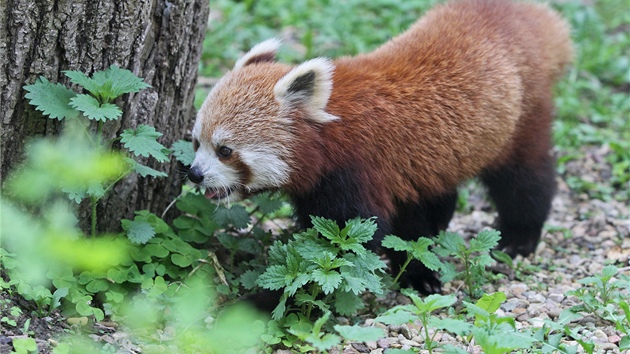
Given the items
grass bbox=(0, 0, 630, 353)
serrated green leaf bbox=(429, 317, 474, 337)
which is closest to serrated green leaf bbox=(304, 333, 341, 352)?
grass bbox=(0, 0, 630, 353)

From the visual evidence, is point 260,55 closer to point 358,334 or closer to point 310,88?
point 310,88

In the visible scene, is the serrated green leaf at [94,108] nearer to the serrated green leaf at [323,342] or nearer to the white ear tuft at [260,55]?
the white ear tuft at [260,55]

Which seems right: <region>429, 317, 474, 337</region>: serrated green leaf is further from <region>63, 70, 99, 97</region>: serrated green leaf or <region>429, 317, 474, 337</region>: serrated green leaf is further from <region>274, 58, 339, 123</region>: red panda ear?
<region>63, 70, 99, 97</region>: serrated green leaf

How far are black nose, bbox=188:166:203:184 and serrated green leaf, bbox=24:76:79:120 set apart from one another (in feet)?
2.11

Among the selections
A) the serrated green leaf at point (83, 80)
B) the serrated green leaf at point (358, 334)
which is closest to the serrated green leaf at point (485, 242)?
the serrated green leaf at point (358, 334)

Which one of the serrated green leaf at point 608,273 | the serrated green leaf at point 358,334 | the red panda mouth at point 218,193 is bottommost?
the serrated green leaf at point 608,273

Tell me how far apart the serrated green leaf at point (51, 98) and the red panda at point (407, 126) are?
69cm

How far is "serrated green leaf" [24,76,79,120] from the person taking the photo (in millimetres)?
3193

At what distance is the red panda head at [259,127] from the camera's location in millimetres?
3650

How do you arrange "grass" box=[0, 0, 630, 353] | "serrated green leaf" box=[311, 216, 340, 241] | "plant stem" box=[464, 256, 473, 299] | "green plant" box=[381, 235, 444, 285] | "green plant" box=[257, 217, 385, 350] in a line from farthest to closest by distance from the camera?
"plant stem" box=[464, 256, 473, 299] → "green plant" box=[381, 235, 444, 285] → "serrated green leaf" box=[311, 216, 340, 241] → "green plant" box=[257, 217, 385, 350] → "grass" box=[0, 0, 630, 353]

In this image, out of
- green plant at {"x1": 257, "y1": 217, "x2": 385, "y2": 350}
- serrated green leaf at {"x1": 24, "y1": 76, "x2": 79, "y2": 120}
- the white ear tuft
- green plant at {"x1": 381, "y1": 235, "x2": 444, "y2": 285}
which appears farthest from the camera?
the white ear tuft

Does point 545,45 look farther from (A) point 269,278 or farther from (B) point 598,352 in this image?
(A) point 269,278

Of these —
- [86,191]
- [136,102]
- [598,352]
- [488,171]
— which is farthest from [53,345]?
[488,171]

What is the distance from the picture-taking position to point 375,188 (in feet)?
12.4
